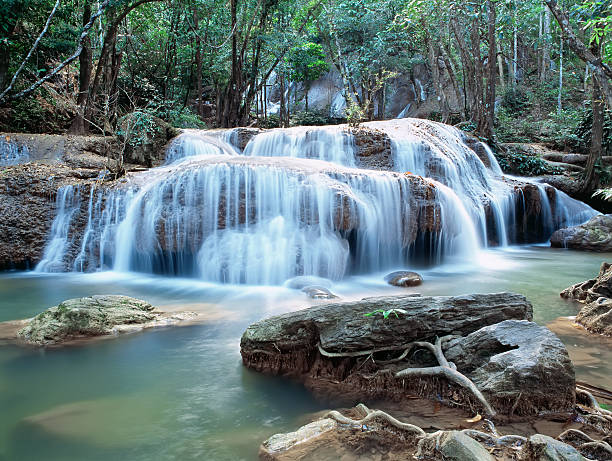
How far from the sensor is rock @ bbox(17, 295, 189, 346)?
14.6 feet

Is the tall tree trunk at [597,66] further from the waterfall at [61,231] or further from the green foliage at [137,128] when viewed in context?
the green foliage at [137,128]

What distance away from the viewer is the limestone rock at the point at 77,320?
445cm

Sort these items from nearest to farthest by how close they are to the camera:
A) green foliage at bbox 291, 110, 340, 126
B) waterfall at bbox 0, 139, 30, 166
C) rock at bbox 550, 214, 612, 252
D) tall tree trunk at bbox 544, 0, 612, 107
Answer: tall tree trunk at bbox 544, 0, 612, 107 < waterfall at bbox 0, 139, 30, 166 < rock at bbox 550, 214, 612, 252 < green foliage at bbox 291, 110, 340, 126

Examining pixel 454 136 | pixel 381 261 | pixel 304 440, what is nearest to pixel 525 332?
pixel 304 440

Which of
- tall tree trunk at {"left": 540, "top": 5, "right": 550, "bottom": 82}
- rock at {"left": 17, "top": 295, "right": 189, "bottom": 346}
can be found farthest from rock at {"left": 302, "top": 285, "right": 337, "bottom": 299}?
tall tree trunk at {"left": 540, "top": 5, "right": 550, "bottom": 82}

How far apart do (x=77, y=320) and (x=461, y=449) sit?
407 centimetres

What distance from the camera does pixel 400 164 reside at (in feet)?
40.8

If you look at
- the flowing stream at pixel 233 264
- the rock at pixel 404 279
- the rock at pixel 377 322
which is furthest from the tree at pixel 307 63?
the rock at pixel 377 322

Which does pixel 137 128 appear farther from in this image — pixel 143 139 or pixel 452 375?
pixel 452 375

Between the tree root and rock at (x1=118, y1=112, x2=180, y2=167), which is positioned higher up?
rock at (x1=118, y1=112, x2=180, y2=167)

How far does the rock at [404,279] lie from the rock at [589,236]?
22.7 ft

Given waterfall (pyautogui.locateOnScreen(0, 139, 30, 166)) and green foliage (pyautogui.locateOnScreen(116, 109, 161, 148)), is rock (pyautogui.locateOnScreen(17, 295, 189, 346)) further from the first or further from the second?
green foliage (pyautogui.locateOnScreen(116, 109, 161, 148))

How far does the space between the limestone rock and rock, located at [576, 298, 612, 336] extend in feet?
16.4

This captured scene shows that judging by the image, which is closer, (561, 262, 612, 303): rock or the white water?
(561, 262, 612, 303): rock
